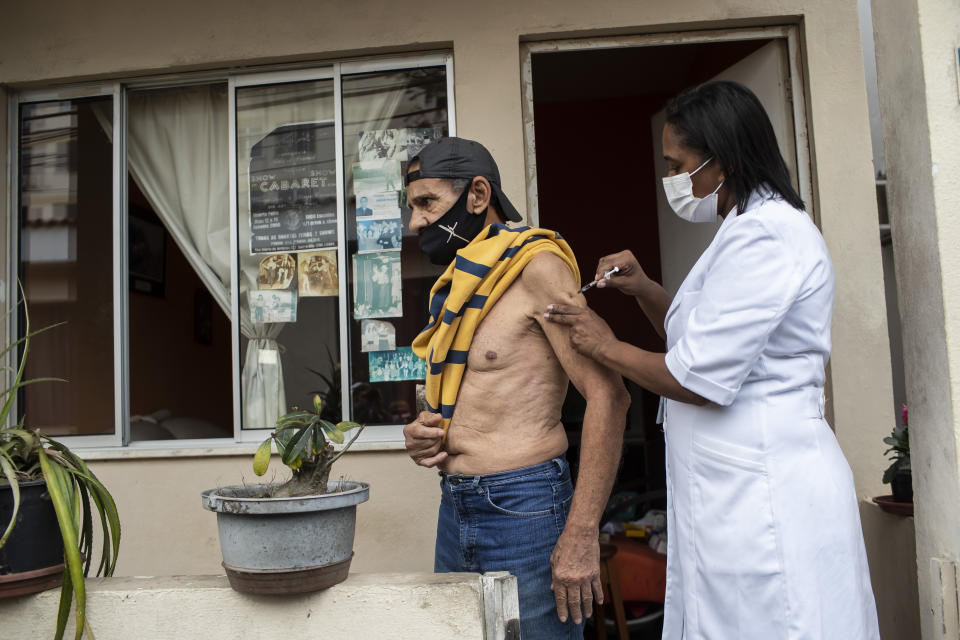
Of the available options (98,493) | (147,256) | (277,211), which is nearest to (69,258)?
(147,256)

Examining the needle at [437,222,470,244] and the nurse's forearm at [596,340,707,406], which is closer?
the nurse's forearm at [596,340,707,406]

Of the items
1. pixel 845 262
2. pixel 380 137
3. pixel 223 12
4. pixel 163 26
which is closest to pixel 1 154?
pixel 163 26

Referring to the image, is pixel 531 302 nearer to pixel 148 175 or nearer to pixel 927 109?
pixel 927 109

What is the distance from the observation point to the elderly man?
1.76 meters

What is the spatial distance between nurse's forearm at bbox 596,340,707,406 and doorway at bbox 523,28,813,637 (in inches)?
86.9

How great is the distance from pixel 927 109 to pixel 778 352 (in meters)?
0.83

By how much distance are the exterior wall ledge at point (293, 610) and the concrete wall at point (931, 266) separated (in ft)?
3.70

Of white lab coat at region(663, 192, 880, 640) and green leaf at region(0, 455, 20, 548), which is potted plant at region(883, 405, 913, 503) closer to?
white lab coat at region(663, 192, 880, 640)

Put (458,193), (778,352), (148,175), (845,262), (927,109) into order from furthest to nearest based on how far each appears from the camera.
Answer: (148,175) → (845,262) → (458,193) → (927,109) → (778,352)

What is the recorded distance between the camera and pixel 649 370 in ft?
5.33

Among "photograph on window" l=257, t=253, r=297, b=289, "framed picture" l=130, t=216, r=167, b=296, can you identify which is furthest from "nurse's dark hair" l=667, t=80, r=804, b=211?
"framed picture" l=130, t=216, r=167, b=296

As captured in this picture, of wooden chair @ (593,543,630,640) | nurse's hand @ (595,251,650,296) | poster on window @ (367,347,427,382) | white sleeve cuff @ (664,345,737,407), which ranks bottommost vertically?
wooden chair @ (593,543,630,640)

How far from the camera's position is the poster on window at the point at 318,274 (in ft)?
11.8

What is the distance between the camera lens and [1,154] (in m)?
3.74
